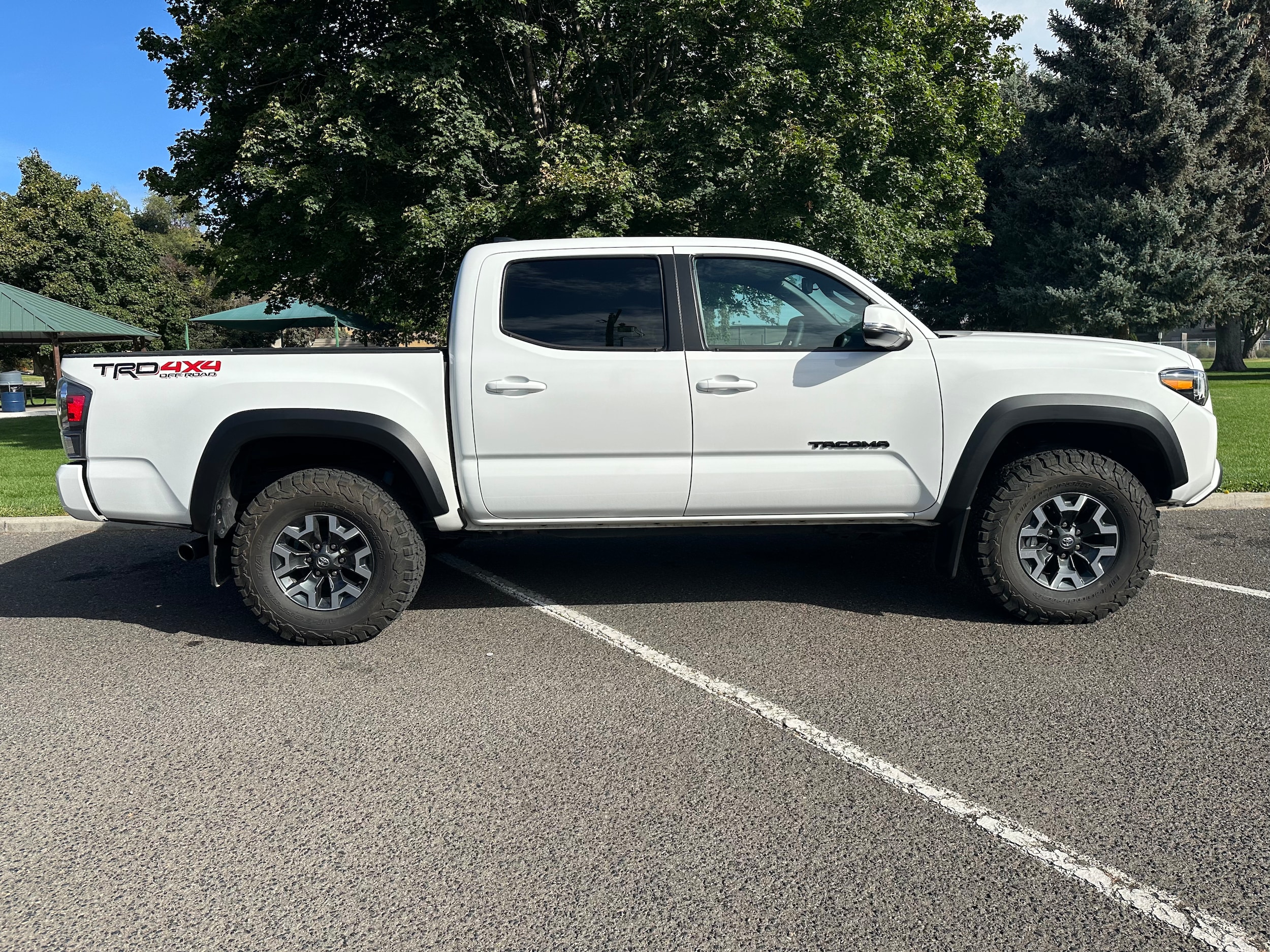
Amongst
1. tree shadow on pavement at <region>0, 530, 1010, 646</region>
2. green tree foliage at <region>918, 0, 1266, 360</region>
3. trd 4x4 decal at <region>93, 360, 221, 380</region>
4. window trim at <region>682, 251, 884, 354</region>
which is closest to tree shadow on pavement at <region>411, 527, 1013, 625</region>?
tree shadow on pavement at <region>0, 530, 1010, 646</region>

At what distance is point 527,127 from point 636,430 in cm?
1011

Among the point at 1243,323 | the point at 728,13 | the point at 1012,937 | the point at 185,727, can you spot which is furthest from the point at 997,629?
the point at 1243,323

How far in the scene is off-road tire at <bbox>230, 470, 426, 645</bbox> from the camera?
4.56 metres

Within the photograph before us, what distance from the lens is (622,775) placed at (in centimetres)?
318

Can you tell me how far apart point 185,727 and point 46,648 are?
1.63m

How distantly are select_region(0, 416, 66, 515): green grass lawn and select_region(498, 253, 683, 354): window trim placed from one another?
431 centimetres

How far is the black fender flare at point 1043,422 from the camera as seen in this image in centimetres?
462

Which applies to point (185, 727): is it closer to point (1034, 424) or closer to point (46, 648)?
point (46, 648)

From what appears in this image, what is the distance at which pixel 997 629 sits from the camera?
4793mm

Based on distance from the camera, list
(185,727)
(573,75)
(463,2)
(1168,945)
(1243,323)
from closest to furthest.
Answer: (1168,945) < (185,727) < (463,2) < (573,75) < (1243,323)

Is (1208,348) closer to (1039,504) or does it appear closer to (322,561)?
(1039,504)

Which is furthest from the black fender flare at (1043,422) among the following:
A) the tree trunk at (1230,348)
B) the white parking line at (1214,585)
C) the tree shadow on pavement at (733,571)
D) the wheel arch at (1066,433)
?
the tree trunk at (1230,348)

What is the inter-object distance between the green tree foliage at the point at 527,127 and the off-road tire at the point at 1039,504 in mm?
7912

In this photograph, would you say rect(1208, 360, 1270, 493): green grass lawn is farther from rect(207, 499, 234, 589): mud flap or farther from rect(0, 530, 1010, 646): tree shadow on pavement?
rect(207, 499, 234, 589): mud flap
